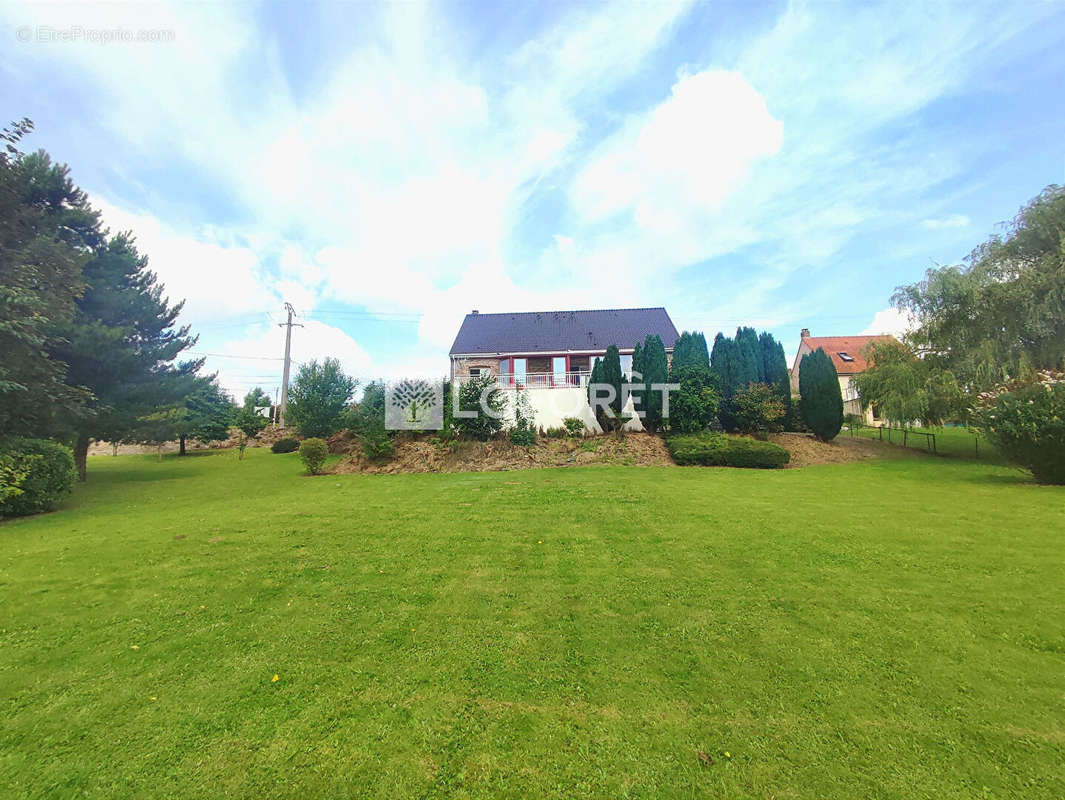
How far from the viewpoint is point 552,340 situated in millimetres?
24234

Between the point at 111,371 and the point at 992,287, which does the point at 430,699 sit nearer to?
the point at 111,371

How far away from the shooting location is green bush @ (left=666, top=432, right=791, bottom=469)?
11852mm

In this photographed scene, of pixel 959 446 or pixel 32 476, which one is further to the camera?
pixel 959 446

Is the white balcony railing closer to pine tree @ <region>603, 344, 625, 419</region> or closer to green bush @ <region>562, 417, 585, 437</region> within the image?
pine tree @ <region>603, 344, 625, 419</region>

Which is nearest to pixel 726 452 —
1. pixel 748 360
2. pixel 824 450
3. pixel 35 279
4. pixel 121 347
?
pixel 824 450

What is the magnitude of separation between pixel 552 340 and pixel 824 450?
47.0ft

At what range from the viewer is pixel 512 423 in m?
14.9

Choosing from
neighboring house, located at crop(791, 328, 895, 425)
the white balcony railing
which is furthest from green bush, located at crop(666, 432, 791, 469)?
neighboring house, located at crop(791, 328, 895, 425)

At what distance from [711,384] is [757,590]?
1144 cm

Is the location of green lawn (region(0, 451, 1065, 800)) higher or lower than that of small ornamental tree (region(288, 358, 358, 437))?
lower

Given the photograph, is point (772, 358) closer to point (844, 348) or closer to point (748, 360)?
point (748, 360)

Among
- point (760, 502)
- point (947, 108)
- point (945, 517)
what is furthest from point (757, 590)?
point (947, 108)

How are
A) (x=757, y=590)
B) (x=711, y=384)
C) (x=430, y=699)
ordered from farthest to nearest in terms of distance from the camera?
(x=711, y=384) → (x=757, y=590) → (x=430, y=699)

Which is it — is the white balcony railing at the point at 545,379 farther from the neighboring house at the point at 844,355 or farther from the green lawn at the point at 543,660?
the neighboring house at the point at 844,355
